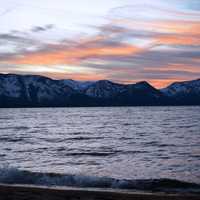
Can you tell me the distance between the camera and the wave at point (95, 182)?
20344 mm

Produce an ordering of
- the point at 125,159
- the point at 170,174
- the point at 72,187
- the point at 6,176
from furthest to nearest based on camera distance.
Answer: the point at 125,159
the point at 170,174
the point at 6,176
the point at 72,187

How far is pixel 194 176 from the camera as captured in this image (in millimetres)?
23531

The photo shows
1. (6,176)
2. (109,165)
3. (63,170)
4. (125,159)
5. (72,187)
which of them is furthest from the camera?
(125,159)

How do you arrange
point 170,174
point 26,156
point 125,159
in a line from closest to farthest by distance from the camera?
point 170,174, point 125,159, point 26,156

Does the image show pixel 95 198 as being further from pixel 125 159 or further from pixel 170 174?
pixel 125 159

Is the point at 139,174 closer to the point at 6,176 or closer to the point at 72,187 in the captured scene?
the point at 72,187

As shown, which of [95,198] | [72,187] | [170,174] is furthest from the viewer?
[170,174]

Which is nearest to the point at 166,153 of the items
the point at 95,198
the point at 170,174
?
the point at 170,174

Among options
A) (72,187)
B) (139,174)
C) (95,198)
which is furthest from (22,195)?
(139,174)

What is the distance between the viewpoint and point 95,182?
21.6 m

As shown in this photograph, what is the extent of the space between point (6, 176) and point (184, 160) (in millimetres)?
13136

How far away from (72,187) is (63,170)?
20.5ft

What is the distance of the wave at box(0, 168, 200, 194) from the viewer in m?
20.3

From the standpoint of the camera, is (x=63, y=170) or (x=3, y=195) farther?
(x=63, y=170)
